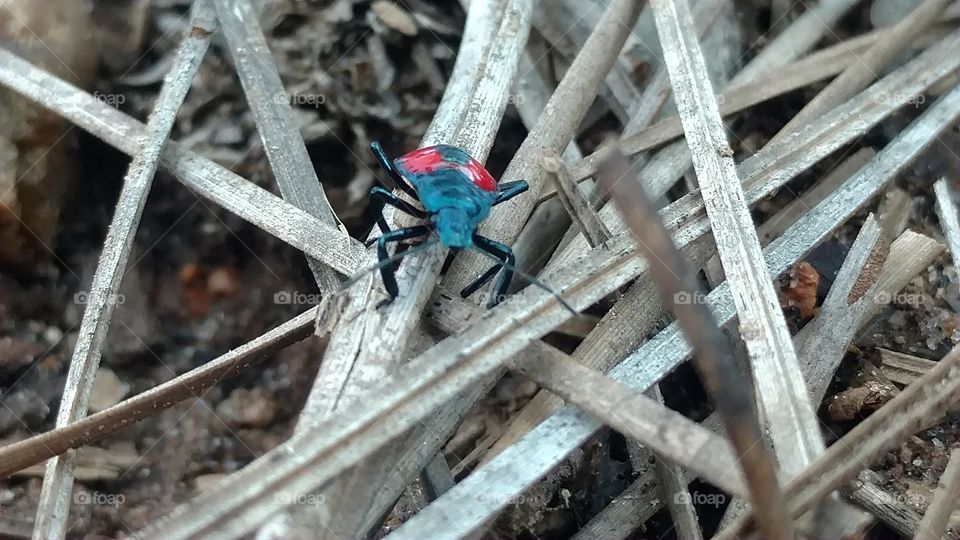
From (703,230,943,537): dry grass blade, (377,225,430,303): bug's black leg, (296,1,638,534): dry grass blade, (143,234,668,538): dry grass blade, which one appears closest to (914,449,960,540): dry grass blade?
(703,230,943,537): dry grass blade

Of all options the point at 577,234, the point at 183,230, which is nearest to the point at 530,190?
the point at 577,234

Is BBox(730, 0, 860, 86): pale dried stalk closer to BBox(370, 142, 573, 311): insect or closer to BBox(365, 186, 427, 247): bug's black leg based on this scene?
BBox(370, 142, 573, 311): insect

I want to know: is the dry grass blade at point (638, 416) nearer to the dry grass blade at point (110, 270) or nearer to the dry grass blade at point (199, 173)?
the dry grass blade at point (199, 173)

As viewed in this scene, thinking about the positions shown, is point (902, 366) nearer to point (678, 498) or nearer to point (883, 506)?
point (883, 506)

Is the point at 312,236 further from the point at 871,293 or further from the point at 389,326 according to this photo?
the point at 871,293

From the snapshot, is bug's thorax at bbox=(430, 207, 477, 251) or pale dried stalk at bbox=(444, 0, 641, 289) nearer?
bug's thorax at bbox=(430, 207, 477, 251)

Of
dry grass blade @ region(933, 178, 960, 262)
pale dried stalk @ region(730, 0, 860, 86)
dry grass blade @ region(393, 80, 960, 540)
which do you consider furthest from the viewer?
pale dried stalk @ region(730, 0, 860, 86)
